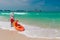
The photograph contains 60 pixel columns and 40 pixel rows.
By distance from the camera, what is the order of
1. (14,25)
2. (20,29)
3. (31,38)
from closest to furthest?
(31,38)
(20,29)
(14,25)

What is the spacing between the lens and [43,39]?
532 centimetres

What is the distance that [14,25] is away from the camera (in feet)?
24.6

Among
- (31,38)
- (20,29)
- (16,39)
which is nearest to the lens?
(16,39)

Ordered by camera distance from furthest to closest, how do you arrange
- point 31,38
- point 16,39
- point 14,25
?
point 14,25
point 31,38
point 16,39

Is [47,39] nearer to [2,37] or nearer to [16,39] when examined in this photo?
[16,39]

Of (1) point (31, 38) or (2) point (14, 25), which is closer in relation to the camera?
(1) point (31, 38)

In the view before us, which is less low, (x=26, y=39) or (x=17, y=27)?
(x=17, y=27)

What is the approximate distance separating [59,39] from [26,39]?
2.88 feet

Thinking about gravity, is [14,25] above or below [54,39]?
above

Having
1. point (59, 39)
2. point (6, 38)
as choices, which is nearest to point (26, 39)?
point (6, 38)

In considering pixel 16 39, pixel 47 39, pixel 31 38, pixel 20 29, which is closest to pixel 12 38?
pixel 16 39

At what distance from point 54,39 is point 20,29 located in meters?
1.81

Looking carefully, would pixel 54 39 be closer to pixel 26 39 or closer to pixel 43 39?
pixel 43 39

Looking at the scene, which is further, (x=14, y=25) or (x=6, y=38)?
(x=14, y=25)
